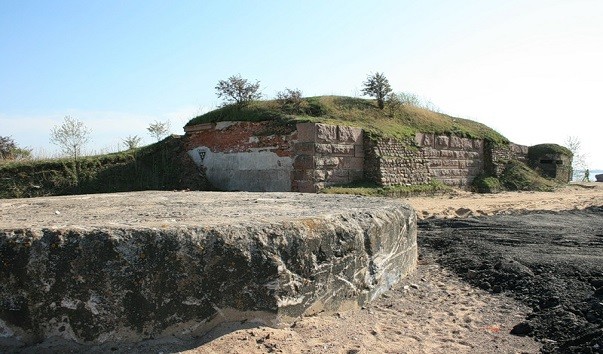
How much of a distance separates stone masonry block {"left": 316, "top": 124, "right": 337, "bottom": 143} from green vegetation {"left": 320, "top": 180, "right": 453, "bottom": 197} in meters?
0.99

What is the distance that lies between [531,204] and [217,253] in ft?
32.0

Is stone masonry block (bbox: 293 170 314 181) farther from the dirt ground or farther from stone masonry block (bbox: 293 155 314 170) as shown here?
the dirt ground

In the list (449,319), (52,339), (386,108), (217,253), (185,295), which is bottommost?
(449,319)

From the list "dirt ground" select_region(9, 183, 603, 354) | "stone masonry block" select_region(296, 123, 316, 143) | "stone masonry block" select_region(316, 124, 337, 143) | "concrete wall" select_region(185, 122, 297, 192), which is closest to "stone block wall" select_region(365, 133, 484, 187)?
"stone masonry block" select_region(316, 124, 337, 143)

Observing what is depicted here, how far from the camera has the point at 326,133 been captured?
416 inches

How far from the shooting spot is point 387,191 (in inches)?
428

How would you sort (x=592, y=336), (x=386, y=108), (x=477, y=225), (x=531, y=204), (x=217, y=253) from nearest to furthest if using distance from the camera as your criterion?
1. (x=217, y=253)
2. (x=592, y=336)
3. (x=477, y=225)
4. (x=531, y=204)
5. (x=386, y=108)

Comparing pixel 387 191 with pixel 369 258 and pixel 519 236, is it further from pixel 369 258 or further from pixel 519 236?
pixel 369 258

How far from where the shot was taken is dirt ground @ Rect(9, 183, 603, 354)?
2.27m

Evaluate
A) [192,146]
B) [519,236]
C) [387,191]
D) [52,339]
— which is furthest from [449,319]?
[192,146]

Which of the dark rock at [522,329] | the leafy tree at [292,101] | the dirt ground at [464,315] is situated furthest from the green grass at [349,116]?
the dark rock at [522,329]

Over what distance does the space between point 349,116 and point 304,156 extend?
2.12 m

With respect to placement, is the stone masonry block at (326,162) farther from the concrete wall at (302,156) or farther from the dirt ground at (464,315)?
the dirt ground at (464,315)

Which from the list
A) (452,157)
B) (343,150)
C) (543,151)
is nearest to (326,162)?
(343,150)
